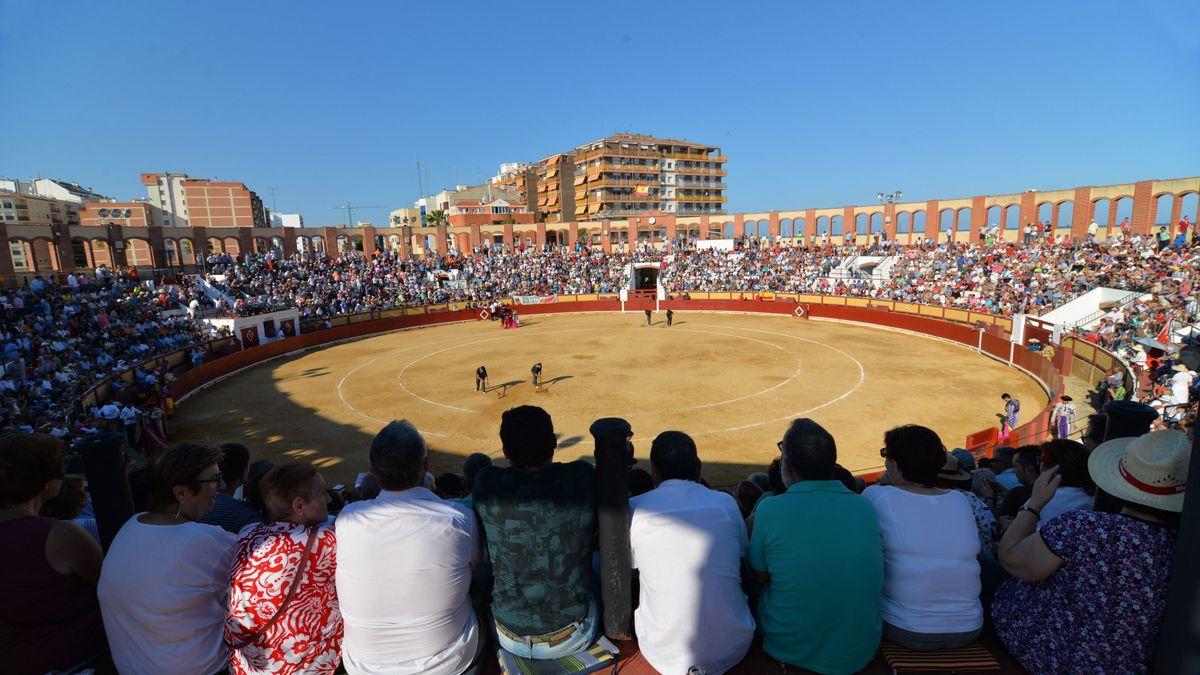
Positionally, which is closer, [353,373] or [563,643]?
Result: [563,643]

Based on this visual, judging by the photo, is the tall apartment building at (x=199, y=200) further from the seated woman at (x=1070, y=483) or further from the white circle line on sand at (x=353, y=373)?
the seated woman at (x=1070, y=483)

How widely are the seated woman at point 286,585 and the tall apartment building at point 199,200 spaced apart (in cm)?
10865

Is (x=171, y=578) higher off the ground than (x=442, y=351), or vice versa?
(x=171, y=578)

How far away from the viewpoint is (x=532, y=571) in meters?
3.09

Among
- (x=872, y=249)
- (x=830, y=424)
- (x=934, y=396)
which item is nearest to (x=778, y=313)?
(x=872, y=249)

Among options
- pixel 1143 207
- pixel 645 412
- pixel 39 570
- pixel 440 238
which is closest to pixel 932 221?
pixel 1143 207

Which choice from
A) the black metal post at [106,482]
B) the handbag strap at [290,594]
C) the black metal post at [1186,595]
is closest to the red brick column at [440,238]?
the black metal post at [106,482]

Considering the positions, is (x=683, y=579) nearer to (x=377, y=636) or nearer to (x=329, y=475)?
(x=377, y=636)

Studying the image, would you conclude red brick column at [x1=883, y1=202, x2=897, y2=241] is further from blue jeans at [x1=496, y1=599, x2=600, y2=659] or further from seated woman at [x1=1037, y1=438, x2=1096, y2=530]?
blue jeans at [x1=496, y1=599, x2=600, y2=659]

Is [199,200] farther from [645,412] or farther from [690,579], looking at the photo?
[690,579]

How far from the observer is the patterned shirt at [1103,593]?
8.23 ft

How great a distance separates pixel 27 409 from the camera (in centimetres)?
1552

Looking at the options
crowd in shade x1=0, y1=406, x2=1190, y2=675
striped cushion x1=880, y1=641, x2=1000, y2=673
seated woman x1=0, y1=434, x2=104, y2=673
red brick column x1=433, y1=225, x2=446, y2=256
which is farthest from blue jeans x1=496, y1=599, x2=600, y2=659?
red brick column x1=433, y1=225, x2=446, y2=256

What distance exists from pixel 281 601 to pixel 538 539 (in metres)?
1.31
